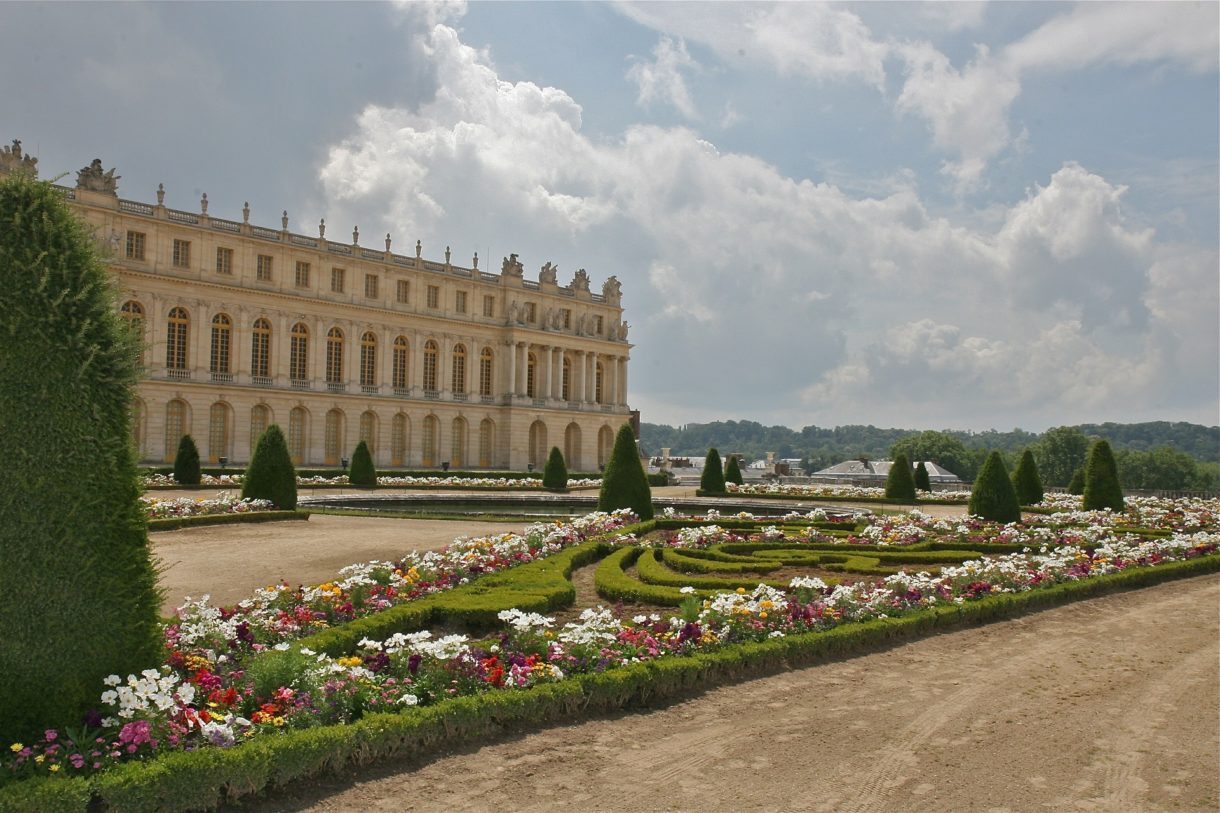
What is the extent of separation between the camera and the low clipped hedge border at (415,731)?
5.07 metres

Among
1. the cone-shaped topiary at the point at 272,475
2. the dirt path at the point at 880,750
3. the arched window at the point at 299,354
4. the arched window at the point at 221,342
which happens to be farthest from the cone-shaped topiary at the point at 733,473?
the dirt path at the point at 880,750

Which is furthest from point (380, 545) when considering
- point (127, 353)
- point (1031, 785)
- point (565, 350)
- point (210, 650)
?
point (565, 350)

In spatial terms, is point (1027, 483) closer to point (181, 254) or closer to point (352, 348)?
point (352, 348)

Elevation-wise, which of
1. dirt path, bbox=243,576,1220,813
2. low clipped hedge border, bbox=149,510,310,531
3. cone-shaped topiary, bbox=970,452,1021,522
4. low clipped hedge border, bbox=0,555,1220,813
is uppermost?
cone-shaped topiary, bbox=970,452,1021,522

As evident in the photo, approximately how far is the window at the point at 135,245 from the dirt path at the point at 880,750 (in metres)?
44.6

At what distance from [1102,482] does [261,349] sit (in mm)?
40534

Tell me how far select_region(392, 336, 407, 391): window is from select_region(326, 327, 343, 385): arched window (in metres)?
3.59

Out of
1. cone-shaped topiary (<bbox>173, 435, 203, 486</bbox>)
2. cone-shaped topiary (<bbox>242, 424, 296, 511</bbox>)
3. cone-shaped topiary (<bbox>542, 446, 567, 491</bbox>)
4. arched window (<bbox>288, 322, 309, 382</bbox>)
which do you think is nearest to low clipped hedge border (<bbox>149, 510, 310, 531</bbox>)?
cone-shaped topiary (<bbox>242, 424, 296, 511</bbox>)

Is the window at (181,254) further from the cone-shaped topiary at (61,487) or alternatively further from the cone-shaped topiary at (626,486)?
the cone-shaped topiary at (61,487)

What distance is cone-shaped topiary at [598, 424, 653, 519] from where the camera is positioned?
21.5m

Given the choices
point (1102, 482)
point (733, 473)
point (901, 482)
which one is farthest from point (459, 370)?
point (1102, 482)

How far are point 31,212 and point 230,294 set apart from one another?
4553 centimetres

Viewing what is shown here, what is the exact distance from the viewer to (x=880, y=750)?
6578 mm

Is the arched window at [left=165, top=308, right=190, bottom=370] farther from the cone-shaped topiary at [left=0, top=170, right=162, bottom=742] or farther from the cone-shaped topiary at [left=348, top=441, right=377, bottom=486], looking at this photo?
the cone-shaped topiary at [left=0, top=170, right=162, bottom=742]
